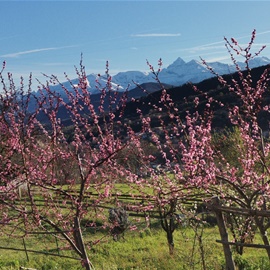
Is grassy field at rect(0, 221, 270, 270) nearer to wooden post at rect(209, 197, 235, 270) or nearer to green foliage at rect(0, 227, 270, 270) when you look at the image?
green foliage at rect(0, 227, 270, 270)

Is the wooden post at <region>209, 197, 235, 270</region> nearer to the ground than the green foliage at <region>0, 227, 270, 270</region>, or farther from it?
farther from it

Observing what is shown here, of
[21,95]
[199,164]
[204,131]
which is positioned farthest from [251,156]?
[21,95]

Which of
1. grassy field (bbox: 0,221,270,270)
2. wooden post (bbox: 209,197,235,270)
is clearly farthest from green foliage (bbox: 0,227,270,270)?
wooden post (bbox: 209,197,235,270)

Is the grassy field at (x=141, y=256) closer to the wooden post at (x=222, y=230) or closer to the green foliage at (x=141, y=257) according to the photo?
the green foliage at (x=141, y=257)

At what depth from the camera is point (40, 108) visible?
6488 millimetres

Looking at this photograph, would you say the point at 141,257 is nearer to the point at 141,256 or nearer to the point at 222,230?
the point at 141,256

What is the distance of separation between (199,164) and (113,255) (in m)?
7.96

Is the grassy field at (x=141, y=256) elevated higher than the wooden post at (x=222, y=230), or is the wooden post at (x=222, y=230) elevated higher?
the wooden post at (x=222, y=230)

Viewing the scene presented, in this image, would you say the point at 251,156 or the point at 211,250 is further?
the point at 211,250

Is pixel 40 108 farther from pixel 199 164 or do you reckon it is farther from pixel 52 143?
pixel 199 164

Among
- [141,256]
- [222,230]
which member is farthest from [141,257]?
[222,230]

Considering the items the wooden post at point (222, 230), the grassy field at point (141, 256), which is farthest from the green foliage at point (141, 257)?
the wooden post at point (222, 230)

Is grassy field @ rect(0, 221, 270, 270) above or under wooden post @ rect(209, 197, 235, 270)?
under

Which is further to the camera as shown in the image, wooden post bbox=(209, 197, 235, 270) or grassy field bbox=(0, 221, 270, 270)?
grassy field bbox=(0, 221, 270, 270)
